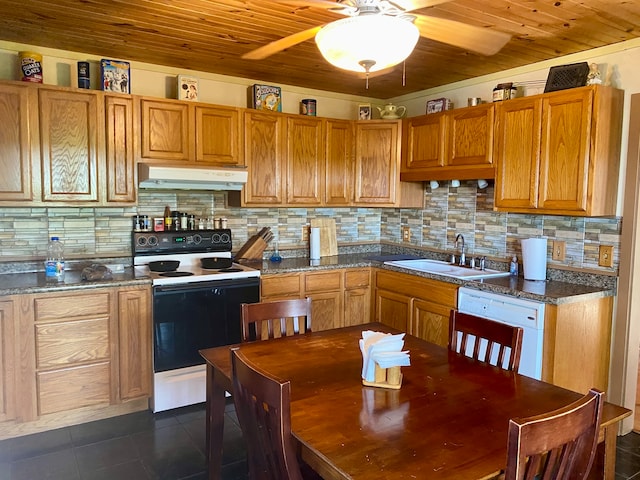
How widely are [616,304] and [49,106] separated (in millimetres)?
3687

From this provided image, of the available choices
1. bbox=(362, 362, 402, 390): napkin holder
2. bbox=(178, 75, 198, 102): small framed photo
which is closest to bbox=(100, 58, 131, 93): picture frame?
bbox=(178, 75, 198, 102): small framed photo

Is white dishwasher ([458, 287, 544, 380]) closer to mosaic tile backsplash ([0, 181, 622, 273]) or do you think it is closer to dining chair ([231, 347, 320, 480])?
mosaic tile backsplash ([0, 181, 622, 273])

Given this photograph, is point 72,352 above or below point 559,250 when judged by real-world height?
below

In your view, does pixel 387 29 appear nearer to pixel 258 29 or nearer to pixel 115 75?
pixel 258 29

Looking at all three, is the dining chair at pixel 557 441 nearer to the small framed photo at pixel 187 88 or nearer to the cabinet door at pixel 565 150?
the cabinet door at pixel 565 150

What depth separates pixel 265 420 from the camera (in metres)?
1.31

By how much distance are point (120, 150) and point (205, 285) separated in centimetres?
106

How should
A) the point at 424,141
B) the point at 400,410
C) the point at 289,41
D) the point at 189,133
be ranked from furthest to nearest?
the point at 424,141
the point at 189,133
the point at 289,41
the point at 400,410

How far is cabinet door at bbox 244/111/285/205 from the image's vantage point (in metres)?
3.67

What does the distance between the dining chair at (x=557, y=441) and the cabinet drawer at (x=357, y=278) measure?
2.74 metres

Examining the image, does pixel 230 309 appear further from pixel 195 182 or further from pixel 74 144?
pixel 74 144

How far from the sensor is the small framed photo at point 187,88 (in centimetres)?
347

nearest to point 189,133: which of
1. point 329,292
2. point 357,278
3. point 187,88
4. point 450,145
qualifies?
point 187,88

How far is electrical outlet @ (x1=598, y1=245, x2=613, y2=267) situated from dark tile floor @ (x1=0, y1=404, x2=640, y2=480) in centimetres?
104
